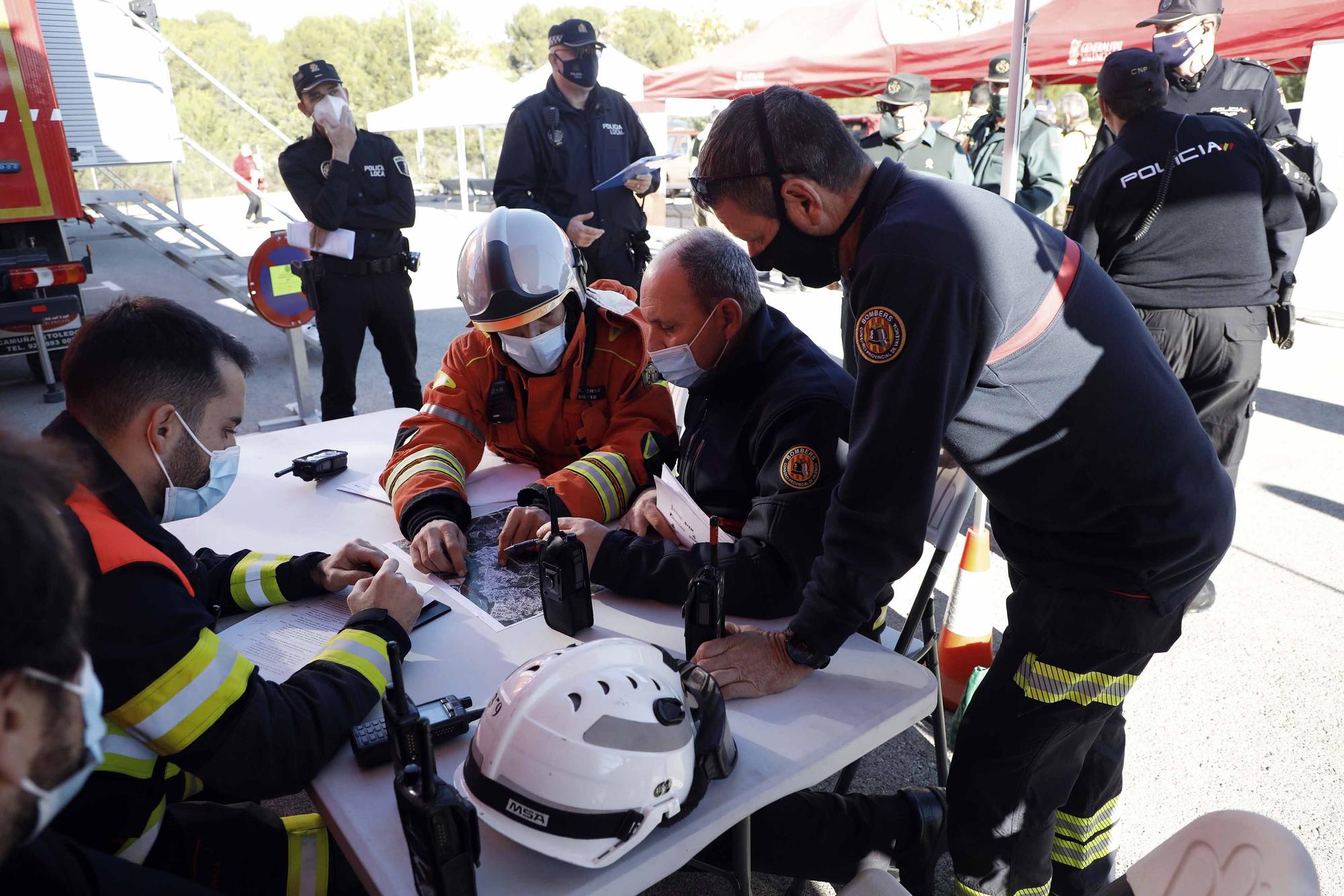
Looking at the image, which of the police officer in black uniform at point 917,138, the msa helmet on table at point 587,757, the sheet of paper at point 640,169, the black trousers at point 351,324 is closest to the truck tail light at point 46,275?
the black trousers at point 351,324

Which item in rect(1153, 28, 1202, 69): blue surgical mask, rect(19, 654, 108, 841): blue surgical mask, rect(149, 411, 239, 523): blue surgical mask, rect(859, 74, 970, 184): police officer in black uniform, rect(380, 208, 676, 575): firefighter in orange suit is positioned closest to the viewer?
rect(19, 654, 108, 841): blue surgical mask

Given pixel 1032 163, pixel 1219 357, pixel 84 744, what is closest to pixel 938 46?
pixel 1032 163

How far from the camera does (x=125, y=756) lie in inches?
48.2

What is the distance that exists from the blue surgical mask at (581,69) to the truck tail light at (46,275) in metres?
4.00

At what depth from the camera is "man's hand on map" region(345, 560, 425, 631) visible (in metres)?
1.66

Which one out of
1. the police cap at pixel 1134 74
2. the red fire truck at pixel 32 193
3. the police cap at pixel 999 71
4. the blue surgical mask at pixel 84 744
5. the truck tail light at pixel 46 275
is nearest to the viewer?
the blue surgical mask at pixel 84 744

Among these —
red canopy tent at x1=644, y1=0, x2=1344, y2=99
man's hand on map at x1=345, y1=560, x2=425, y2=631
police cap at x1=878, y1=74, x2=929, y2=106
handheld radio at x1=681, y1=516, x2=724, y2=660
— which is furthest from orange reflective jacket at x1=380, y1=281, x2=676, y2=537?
red canopy tent at x1=644, y1=0, x2=1344, y2=99

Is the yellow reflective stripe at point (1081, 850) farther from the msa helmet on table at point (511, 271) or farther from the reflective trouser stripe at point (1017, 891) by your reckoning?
the msa helmet on table at point (511, 271)

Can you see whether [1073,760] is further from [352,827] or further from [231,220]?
[231,220]

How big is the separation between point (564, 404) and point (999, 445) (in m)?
1.45

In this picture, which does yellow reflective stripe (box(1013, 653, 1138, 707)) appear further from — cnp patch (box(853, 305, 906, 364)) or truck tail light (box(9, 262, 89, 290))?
truck tail light (box(9, 262, 89, 290))

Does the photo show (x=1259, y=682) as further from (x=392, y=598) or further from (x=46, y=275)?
(x=46, y=275)

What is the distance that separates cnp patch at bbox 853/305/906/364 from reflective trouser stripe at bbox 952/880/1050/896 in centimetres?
104

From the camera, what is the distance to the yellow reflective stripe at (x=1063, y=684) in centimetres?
149
